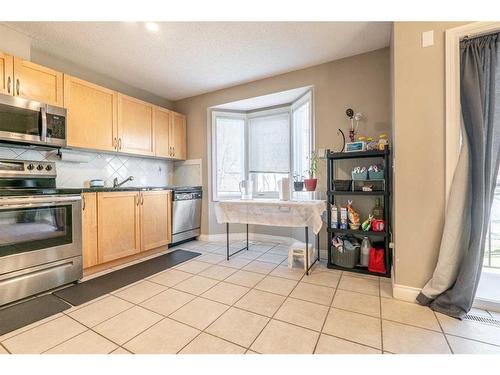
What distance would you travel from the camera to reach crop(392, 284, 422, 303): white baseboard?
5.80 ft

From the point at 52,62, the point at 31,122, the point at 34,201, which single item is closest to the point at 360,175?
the point at 34,201

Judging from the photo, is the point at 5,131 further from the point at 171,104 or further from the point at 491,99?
the point at 491,99

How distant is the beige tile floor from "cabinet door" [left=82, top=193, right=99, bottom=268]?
58cm

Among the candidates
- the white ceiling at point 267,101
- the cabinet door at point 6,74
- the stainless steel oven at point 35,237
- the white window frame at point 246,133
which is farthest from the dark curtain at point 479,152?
the cabinet door at point 6,74

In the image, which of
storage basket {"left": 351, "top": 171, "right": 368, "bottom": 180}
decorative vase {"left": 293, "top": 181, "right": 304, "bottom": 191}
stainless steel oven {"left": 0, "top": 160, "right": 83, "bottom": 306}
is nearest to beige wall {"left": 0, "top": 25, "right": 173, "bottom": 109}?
stainless steel oven {"left": 0, "top": 160, "right": 83, "bottom": 306}

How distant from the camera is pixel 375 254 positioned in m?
2.28

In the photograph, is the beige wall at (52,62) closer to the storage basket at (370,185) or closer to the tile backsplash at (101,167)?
the tile backsplash at (101,167)

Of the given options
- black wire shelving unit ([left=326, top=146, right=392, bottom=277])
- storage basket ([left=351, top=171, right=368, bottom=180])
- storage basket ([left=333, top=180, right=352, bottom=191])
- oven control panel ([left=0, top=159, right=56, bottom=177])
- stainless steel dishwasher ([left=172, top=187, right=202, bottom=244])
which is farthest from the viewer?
stainless steel dishwasher ([left=172, top=187, right=202, bottom=244])

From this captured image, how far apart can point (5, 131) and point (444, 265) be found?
12.1 feet

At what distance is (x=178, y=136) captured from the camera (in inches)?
149

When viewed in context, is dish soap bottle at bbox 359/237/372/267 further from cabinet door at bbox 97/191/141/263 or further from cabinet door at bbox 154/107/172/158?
cabinet door at bbox 154/107/172/158

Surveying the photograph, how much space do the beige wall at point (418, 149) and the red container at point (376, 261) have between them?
0.41 meters

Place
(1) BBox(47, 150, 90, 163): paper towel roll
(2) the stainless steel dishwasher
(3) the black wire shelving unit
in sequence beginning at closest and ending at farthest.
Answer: (3) the black wire shelving unit < (1) BBox(47, 150, 90, 163): paper towel roll < (2) the stainless steel dishwasher
